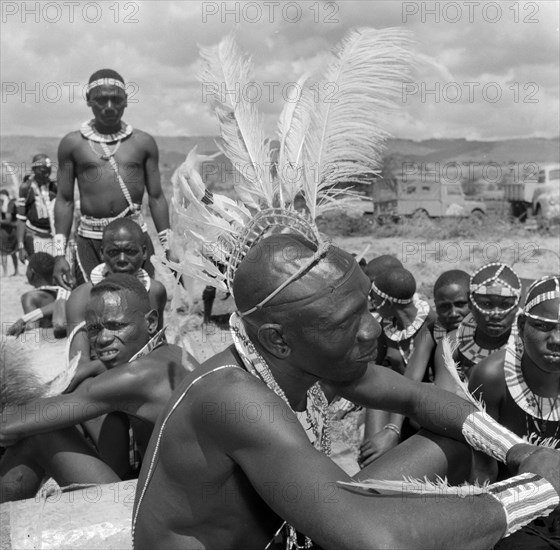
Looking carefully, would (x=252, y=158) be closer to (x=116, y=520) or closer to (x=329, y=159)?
(x=329, y=159)

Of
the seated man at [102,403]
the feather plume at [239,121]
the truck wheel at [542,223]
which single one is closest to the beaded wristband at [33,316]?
the seated man at [102,403]

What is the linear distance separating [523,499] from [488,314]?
2342 millimetres

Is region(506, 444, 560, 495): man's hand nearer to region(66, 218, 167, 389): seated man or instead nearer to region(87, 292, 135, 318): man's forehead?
region(87, 292, 135, 318): man's forehead

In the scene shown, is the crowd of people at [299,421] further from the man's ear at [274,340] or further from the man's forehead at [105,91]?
the man's forehead at [105,91]

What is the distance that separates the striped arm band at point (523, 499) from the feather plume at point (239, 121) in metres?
1.16

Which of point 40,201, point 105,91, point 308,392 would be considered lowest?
point 308,392

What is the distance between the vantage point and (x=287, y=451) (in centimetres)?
168

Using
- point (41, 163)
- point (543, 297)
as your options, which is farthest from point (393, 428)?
point (41, 163)

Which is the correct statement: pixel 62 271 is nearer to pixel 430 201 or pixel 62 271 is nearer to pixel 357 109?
pixel 357 109

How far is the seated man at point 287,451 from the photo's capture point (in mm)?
1615

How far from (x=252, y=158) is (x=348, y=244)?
579 inches

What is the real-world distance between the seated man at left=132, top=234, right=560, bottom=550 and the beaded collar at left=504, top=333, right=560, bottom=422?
2.52 ft

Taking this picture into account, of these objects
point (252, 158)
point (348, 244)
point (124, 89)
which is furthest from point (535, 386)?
point (348, 244)

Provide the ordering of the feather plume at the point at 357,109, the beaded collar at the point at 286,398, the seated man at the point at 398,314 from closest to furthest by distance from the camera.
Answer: the beaded collar at the point at 286,398
the feather plume at the point at 357,109
the seated man at the point at 398,314
